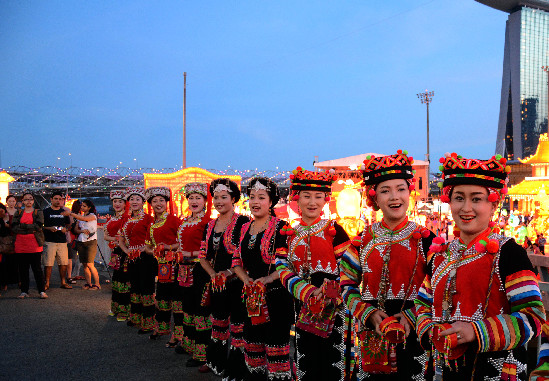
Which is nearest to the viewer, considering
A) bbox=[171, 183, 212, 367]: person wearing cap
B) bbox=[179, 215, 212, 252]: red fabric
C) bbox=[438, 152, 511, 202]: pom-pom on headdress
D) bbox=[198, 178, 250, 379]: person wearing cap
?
bbox=[438, 152, 511, 202]: pom-pom on headdress

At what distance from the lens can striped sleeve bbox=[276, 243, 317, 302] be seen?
3.01 meters

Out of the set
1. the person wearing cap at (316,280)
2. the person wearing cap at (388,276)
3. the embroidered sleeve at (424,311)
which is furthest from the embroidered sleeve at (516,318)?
the person wearing cap at (316,280)

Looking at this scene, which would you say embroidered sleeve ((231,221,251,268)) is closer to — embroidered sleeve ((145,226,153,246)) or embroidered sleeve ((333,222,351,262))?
embroidered sleeve ((333,222,351,262))

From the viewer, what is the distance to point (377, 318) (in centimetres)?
240

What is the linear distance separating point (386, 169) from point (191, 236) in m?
3.21

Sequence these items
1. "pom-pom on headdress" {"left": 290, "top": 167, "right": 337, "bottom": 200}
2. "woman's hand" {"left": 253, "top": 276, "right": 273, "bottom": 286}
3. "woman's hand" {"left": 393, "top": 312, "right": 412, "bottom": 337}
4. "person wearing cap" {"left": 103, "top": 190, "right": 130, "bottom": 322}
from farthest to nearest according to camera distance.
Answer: "person wearing cap" {"left": 103, "top": 190, "right": 130, "bottom": 322}
"woman's hand" {"left": 253, "top": 276, "right": 273, "bottom": 286}
"pom-pom on headdress" {"left": 290, "top": 167, "right": 337, "bottom": 200}
"woman's hand" {"left": 393, "top": 312, "right": 412, "bottom": 337}

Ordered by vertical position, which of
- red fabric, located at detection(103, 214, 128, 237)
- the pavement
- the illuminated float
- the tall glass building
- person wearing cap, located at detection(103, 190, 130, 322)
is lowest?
the pavement

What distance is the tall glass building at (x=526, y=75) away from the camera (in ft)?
261

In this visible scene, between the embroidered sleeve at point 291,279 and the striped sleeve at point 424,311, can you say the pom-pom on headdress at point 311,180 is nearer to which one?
the embroidered sleeve at point 291,279

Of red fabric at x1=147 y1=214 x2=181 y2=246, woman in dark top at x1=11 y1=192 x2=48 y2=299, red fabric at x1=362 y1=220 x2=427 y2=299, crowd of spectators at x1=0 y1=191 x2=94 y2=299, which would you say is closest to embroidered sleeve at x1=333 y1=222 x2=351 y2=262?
red fabric at x1=362 y1=220 x2=427 y2=299

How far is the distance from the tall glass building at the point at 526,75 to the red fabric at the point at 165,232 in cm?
8775

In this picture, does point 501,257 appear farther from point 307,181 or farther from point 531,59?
point 531,59

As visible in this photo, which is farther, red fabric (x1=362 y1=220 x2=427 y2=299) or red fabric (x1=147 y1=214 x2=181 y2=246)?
red fabric (x1=147 y1=214 x2=181 y2=246)

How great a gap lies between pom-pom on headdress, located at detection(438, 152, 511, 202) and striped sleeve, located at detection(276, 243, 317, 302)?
1.31 m
